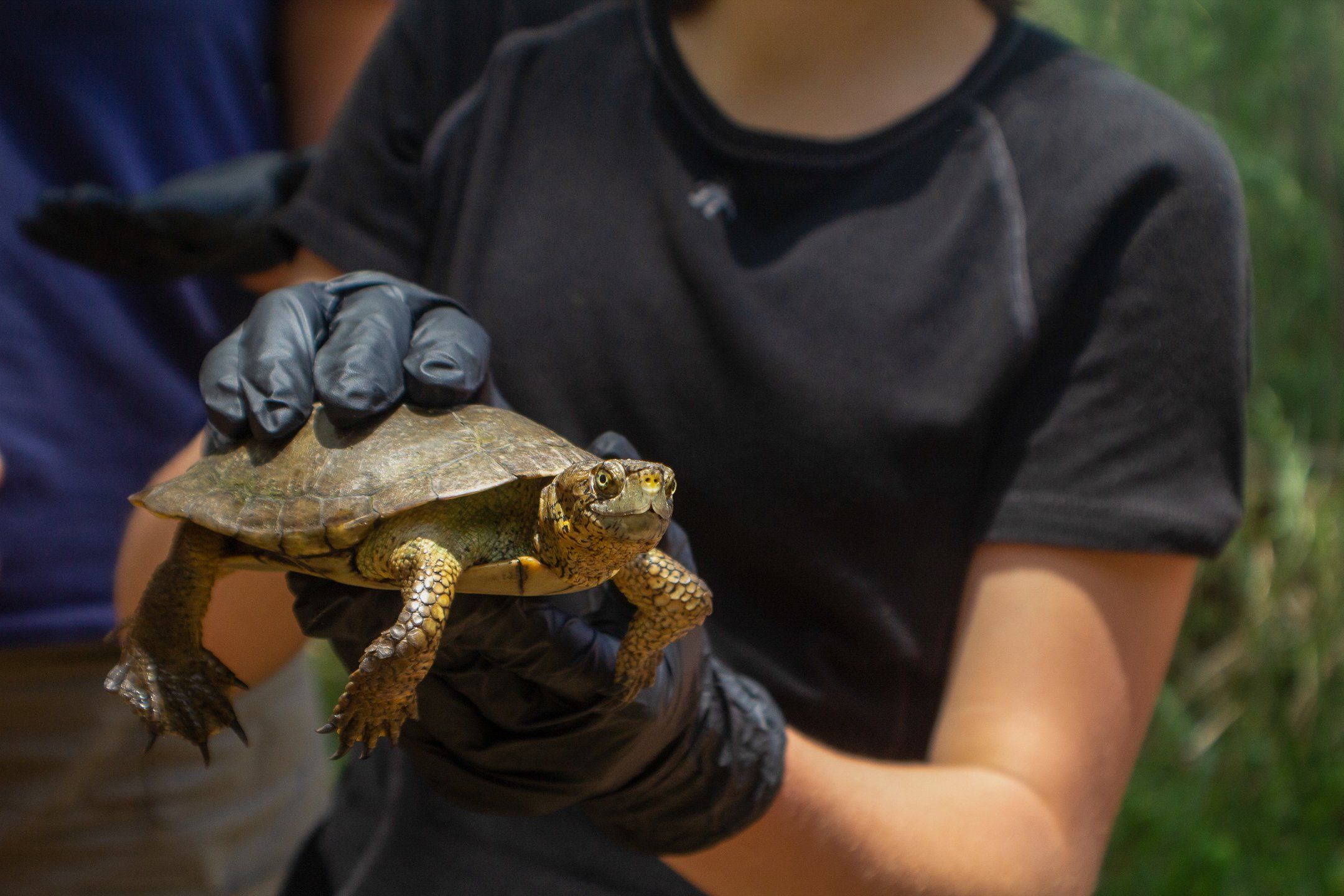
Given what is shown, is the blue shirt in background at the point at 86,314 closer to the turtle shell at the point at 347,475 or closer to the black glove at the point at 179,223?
the black glove at the point at 179,223

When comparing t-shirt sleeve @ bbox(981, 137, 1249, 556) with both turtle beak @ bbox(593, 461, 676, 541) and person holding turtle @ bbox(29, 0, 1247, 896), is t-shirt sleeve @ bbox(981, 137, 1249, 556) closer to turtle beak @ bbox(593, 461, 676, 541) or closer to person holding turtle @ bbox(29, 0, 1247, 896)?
person holding turtle @ bbox(29, 0, 1247, 896)

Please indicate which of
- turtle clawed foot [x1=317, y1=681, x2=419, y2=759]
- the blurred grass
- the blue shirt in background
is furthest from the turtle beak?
the blurred grass

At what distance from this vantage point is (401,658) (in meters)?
1.25

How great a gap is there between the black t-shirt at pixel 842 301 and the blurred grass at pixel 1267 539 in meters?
3.00

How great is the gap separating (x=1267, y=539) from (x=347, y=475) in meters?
5.01

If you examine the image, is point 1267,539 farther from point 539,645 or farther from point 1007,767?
point 539,645

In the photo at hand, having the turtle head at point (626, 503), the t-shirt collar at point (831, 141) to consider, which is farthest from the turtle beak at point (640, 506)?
the t-shirt collar at point (831, 141)

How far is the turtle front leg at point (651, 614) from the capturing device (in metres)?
1.41

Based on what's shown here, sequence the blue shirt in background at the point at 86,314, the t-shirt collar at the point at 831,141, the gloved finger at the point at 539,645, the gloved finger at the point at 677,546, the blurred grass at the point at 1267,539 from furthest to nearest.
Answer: the blurred grass at the point at 1267,539
the blue shirt in background at the point at 86,314
the t-shirt collar at the point at 831,141
the gloved finger at the point at 677,546
the gloved finger at the point at 539,645

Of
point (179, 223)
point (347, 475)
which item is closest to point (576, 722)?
point (347, 475)

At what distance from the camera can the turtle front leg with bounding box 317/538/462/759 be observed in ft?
4.10

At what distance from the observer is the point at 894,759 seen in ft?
6.86

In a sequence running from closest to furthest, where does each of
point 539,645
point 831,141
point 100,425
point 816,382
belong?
point 539,645 < point 816,382 < point 831,141 < point 100,425

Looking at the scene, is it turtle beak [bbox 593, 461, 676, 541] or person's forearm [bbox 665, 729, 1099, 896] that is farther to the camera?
person's forearm [bbox 665, 729, 1099, 896]
